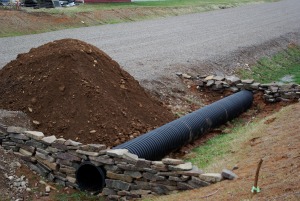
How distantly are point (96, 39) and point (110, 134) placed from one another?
17.2 m

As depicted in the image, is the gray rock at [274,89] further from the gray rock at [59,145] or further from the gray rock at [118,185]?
the gray rock at [59,145]

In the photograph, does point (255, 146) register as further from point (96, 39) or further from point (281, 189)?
point (96, 39)

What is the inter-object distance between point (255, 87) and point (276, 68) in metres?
8.29

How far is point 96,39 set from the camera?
28.7 meters

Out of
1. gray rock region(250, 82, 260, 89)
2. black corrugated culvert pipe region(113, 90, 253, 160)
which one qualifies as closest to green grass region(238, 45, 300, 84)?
gray rock region(250, 82, 260, 89)

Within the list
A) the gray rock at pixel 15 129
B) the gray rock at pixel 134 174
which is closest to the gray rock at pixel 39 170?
the gray rock at pixel 15 129

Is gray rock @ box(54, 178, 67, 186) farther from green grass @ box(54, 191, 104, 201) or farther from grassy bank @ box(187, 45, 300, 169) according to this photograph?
grassy bank @ box(187, 45, 300, 169)

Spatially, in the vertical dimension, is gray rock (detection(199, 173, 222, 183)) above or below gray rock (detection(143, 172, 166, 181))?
above

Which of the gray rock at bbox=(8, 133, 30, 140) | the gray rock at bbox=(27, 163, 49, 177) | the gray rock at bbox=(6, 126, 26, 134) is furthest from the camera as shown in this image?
the gray rock at bbox=(6, 126, 26, 134)

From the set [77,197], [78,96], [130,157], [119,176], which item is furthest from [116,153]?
[78,96]

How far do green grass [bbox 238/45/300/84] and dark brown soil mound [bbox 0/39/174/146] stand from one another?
962 centimetres

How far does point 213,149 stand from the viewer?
1289 cm

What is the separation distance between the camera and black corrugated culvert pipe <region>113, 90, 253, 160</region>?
11.3 m

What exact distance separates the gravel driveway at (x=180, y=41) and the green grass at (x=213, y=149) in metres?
4.90
